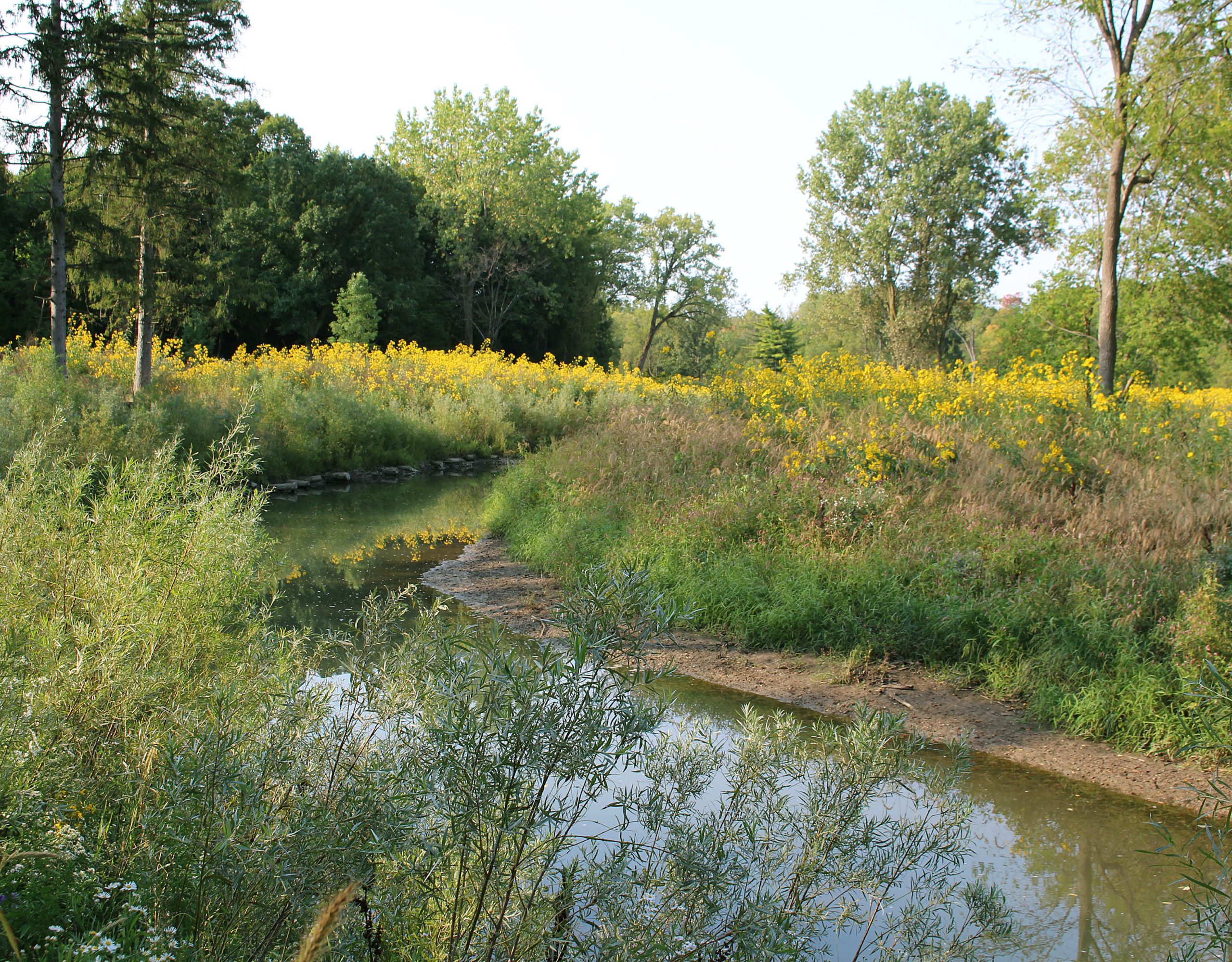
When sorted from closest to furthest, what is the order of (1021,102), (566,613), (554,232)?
(566,613) → (1021,102) → (554,232)

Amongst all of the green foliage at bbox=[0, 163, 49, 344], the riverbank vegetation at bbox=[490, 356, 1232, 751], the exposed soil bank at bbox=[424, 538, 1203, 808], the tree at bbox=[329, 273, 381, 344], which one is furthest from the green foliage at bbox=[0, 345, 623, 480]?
the tree at bbox=[329, 273, 381, 344]

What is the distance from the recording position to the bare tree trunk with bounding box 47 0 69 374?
1323 centimetres

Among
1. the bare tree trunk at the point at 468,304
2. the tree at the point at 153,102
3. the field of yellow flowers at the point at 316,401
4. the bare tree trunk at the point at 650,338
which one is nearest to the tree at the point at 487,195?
the bare tree trunk at the point at 468,304

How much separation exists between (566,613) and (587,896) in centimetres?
85

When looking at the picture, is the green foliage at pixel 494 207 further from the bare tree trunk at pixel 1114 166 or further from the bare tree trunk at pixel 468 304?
the bare tree trunk at pixel 1114 166

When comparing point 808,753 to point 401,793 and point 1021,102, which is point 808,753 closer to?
point 401,793

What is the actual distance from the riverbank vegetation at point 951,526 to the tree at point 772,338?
42.5 metres

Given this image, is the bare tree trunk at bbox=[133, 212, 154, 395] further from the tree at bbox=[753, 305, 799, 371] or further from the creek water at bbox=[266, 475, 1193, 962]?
the tree at bbox=[753, 305, 799, 371]

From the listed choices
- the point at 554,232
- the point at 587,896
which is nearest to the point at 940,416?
the point at 587,896

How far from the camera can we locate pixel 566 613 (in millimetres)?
2131

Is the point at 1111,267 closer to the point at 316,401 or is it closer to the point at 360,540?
the point at 360,540

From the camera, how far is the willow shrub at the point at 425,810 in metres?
2.02

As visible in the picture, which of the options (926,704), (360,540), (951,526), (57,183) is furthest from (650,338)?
(926,704)

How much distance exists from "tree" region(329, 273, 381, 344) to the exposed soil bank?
26.1 metres
